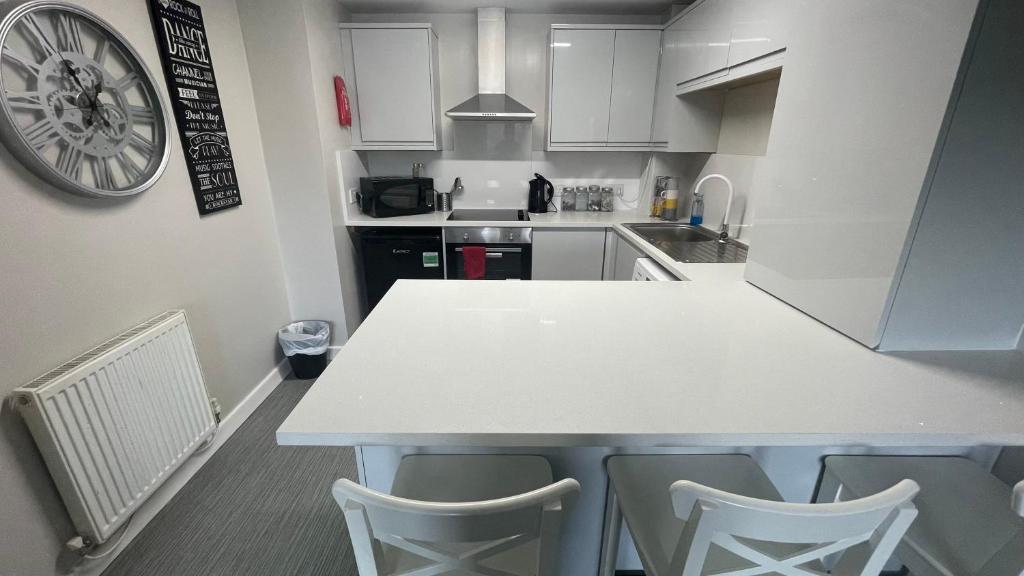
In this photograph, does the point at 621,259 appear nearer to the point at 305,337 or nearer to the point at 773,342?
the point at 773,342

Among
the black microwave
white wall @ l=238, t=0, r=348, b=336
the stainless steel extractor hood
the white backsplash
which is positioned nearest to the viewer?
white wall @ l=238, t=0, r=348, b=336

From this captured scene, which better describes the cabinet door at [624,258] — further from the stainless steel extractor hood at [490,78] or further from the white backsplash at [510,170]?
the stainless steel extractor hood at [490,78]

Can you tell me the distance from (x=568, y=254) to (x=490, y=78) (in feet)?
4.51

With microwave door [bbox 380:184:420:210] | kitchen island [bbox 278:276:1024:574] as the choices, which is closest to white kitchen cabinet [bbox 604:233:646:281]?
kitchen island [bbox 278:276:1024:574]

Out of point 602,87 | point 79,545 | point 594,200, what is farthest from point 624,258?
point 79,545

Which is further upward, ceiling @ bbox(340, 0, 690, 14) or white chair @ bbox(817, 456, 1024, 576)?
ceiling @ bbox(340, 0, 690, 14)

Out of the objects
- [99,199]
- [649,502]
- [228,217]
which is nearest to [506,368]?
[649,502]

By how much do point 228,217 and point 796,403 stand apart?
8.01 feet

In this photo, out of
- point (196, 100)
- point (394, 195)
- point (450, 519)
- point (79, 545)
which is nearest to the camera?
point (450, 519)

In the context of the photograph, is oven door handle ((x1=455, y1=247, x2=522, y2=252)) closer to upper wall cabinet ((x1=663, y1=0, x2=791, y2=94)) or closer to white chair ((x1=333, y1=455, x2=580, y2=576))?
upper wall cabinet ((x1=663, y1=0, x2=791, y2=94))

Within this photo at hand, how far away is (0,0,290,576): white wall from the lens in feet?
3.80

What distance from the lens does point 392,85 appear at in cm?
274

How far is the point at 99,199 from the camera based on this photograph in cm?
139

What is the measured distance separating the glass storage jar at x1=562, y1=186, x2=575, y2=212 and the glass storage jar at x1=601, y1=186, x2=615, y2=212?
236 mm
